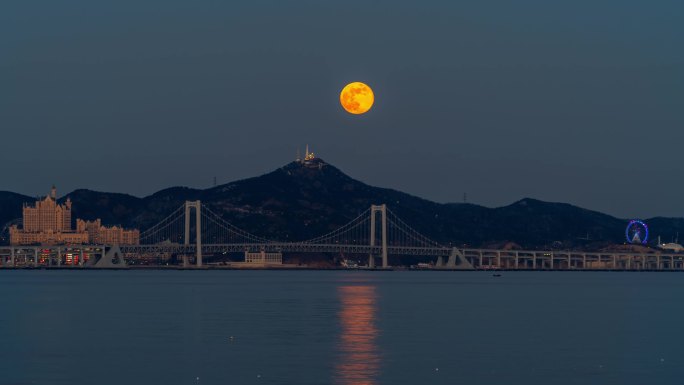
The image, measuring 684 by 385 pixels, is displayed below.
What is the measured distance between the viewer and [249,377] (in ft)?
116

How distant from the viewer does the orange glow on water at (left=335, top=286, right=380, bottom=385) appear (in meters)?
35.5

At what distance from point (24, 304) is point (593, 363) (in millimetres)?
48308

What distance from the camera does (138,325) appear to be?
5684cm

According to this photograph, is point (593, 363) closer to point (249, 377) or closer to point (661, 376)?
point (661, 376)

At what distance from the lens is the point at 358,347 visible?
4456cm

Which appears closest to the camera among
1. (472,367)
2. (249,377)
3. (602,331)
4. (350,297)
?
(249,377)

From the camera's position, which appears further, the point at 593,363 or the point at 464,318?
the point at 464,318

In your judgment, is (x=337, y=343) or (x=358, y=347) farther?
(x=337, y=343)

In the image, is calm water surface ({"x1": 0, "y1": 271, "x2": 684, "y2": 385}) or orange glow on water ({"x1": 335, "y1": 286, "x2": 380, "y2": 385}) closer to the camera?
orange glow on water ({"x1": 335, "y1": 286, "x2": 380, "y2": 385})

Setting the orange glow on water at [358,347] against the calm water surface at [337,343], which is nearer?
the orange glow on water at [358,347]

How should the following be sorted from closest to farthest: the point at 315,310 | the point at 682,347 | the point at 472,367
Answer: the point at 472,367 → the point at 682,347 → the point at 315,310

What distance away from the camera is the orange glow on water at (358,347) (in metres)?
35.5

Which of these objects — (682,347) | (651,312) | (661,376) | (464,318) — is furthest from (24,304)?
(661,376)

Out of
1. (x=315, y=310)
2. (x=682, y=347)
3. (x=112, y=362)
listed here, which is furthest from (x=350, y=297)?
(x=112, y=362)
